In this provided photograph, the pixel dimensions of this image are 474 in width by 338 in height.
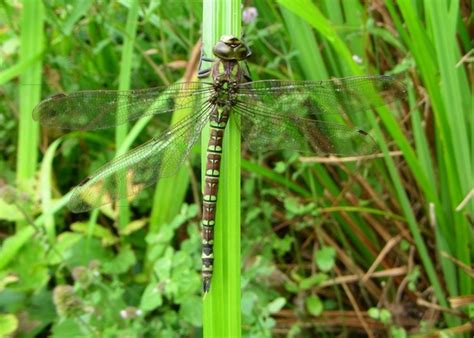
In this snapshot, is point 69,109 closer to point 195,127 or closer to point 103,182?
point 103,182

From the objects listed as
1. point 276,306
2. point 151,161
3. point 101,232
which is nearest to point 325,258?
point 276,306

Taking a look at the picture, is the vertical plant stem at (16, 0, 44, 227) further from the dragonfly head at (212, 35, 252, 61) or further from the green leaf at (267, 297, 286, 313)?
the green leaf at (267, 297, 286, 313)

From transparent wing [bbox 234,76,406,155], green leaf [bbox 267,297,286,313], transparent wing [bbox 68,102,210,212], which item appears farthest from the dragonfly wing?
green leaf [bbox 267,297,286,313]

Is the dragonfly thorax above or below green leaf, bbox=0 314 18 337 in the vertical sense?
above

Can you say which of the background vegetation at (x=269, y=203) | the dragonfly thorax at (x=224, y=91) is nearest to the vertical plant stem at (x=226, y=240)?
the dragonfly thorax at (x=224, y=91)

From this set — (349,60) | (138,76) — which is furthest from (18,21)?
(349,60)
